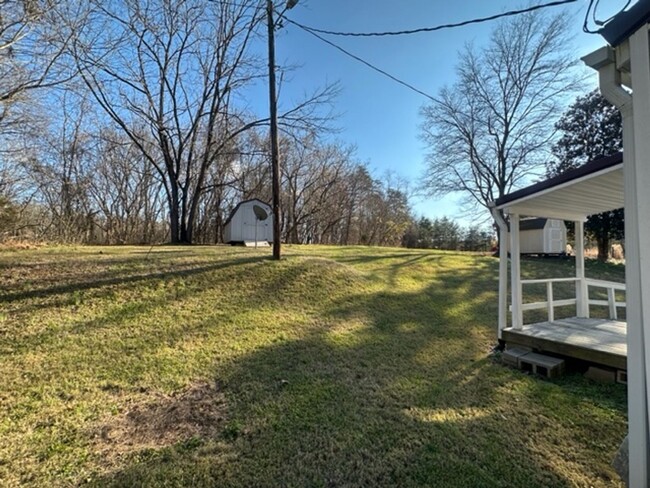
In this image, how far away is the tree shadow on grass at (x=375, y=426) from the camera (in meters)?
2.11

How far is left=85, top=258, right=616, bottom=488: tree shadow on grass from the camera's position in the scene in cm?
211

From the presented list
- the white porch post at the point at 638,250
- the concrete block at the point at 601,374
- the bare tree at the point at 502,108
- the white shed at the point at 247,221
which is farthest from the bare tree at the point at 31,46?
the bare tree at the point at 502,108

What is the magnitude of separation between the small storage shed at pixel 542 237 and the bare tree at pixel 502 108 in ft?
8.51

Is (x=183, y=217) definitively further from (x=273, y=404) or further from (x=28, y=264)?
(x=273, y=404)

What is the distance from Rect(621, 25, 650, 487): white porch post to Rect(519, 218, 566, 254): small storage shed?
15899 mm

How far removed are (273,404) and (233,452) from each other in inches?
25.9

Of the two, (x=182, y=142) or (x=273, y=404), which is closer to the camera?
(x=273, y=404)

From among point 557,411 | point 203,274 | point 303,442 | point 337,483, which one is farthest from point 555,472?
point 203,274

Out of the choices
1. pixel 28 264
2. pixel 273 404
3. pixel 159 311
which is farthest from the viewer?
pixel 28 264

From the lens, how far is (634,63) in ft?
5.57

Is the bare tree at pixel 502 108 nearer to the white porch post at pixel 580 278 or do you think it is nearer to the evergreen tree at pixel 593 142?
the evergreen tree at pixel 593 142

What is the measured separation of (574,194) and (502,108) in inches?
635

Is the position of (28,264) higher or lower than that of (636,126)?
lower

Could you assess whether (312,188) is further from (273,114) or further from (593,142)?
(273,114)
